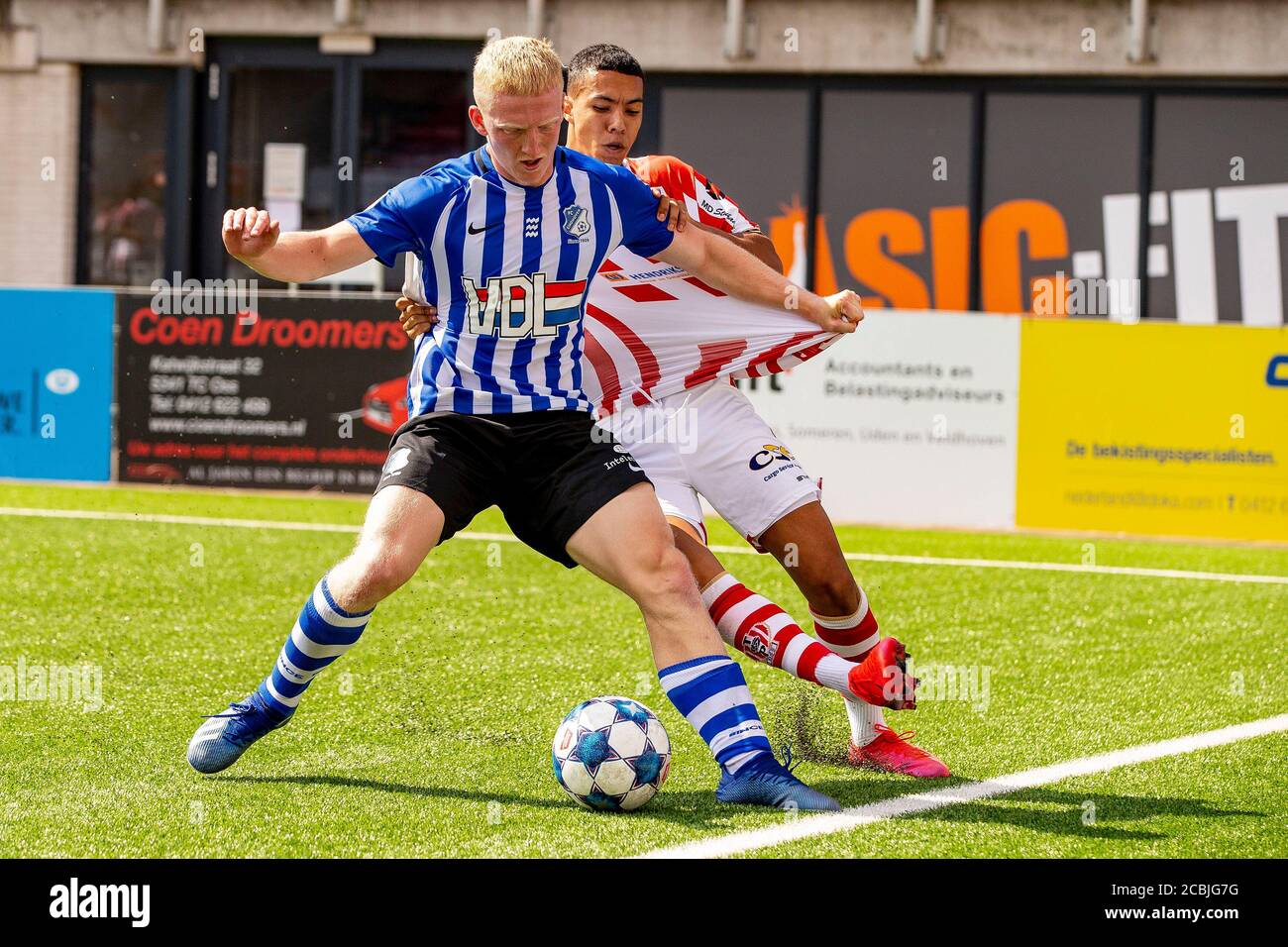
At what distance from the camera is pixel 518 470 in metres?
4.75

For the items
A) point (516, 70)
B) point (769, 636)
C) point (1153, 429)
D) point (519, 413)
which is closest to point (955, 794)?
point (769, 636)

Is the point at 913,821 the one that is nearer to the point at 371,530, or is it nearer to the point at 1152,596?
the point at 371,530

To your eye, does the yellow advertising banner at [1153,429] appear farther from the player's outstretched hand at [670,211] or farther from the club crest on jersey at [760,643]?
the player's outstretched hand at [670,211]

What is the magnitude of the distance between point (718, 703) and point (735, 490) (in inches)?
39.2

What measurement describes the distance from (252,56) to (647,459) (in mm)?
14145

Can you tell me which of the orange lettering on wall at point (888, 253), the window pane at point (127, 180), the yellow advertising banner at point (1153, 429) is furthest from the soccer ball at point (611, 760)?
the window pane at point (127, 180)

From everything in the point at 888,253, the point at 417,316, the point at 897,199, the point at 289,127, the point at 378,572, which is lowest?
the point at 378,572

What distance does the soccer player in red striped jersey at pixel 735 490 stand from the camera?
5379 millimetres

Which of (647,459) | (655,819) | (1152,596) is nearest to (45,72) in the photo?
(1152,596)

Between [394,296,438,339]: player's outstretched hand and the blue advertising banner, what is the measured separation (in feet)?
28.1

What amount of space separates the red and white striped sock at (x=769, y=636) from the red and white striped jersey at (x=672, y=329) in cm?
69

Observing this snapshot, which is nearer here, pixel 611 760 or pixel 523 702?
pixel 611 760

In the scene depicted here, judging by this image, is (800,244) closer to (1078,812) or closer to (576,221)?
(576,221)

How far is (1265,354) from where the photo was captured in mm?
11312
